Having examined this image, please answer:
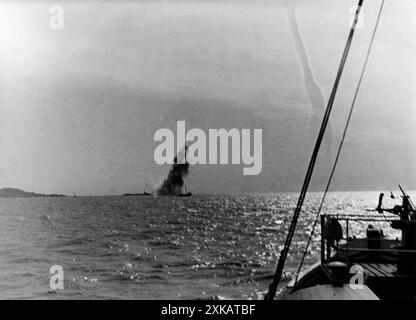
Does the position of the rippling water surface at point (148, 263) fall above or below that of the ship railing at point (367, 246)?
below

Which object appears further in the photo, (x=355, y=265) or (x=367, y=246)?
(x=367, y=246)

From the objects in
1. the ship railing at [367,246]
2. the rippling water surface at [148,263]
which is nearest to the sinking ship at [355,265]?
the ship railing at [367,246]

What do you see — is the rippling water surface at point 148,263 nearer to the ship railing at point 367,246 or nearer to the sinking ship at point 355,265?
the ship railing at point 367,246

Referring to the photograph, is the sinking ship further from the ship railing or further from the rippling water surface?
the rippling water surface

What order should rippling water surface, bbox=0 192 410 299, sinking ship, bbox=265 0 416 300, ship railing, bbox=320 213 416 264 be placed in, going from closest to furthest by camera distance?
sinking ship, bbox=265 0 416 300 → ship railing, bbox=320 213 416 264 → rippling water surface, bbox=0 192 410 299

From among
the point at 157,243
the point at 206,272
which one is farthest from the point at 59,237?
the point at 206,272

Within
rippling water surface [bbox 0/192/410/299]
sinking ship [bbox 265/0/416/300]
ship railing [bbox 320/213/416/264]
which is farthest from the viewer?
rippling water surface [bbox 0/192/410/299]

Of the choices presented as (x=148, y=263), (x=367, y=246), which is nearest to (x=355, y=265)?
(x=367, y=246)

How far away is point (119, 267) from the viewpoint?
37406 millimetres

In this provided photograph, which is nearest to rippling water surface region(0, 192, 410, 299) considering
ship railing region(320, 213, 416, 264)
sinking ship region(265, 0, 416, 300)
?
→ ship railing region(320, 213, 416, 264)

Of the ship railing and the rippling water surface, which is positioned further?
the rippling water surface

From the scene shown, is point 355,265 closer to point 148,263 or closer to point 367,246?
point 367,246
